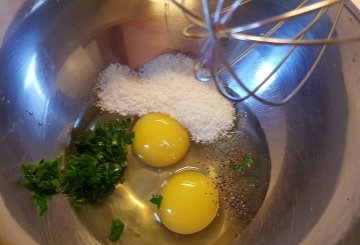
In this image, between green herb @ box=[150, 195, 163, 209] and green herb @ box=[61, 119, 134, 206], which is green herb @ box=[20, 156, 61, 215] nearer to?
green herb @ box=[61, 119, 134, 206]

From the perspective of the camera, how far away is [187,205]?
0.98m

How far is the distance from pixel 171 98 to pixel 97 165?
27 cm

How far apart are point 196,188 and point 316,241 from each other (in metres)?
0.28

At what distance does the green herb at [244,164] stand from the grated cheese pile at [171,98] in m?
0.08

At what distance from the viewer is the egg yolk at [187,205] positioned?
3.22ft

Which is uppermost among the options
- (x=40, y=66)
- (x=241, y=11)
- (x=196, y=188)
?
(x=241, y=11)

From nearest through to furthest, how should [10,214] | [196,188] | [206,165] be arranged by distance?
1. [10,214]
2. [196,188]
3. [206,165]

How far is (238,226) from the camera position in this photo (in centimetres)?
105

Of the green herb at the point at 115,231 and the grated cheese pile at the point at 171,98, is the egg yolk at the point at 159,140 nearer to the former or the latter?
the grated cheese pile at the point at 171,98

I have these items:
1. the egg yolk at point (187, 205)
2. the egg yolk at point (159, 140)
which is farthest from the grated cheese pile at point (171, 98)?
the egg yolk at point (187, 205)

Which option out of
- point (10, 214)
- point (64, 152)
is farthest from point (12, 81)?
point (10, 214)

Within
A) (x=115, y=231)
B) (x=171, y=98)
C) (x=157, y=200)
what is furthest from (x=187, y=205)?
(x=171, y=98)

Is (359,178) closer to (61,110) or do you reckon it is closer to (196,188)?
(196,188)

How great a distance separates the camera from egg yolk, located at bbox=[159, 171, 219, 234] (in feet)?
3.22
